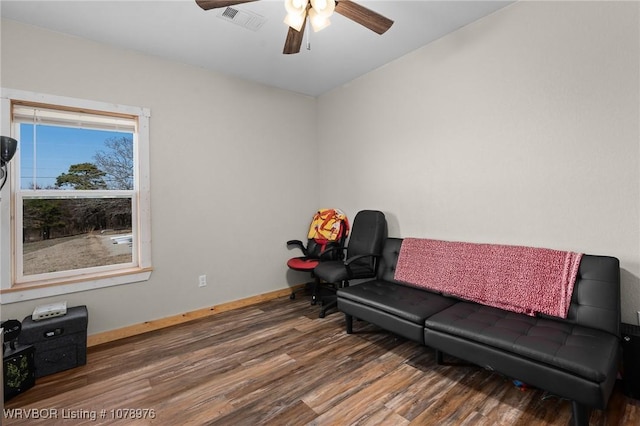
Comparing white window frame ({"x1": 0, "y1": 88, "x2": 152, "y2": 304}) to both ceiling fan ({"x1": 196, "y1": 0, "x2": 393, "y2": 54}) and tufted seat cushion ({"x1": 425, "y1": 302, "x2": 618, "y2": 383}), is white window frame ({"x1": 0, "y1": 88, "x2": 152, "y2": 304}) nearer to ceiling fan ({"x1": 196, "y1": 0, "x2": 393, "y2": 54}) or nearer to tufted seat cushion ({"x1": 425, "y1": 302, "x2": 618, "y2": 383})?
ceiling fan ({"x1": 196, "y1": 0, "x2": 393, "y2": 54})

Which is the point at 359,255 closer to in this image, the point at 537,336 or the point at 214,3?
the point at 537,336

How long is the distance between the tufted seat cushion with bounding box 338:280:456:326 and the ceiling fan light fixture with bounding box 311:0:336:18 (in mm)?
2117

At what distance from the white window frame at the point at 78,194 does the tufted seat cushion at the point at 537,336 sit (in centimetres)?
277

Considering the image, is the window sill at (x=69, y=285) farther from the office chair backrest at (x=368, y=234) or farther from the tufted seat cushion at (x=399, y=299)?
the office chair backrest at (x=368, y=234)

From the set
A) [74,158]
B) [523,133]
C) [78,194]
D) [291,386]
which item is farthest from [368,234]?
[74,158]

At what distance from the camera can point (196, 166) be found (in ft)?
10.7

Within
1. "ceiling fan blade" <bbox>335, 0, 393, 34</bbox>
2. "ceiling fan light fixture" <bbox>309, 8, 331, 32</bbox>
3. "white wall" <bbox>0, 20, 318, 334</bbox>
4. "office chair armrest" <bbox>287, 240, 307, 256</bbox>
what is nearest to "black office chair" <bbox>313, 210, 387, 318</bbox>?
"office chair armrest" <bbox>287, 240, 307, 256</bbox>

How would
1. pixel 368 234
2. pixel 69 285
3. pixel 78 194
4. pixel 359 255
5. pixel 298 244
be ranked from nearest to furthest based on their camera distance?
pixel 69 285 < pixel 78 194 < pixel 359 255 < pixel 368 234 < pixel 298 244

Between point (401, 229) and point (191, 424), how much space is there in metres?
2.54

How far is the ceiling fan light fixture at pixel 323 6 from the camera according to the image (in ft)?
5.56

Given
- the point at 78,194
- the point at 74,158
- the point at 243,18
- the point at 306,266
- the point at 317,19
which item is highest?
the point at 243,18

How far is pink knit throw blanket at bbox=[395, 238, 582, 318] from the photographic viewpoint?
201 centimetres

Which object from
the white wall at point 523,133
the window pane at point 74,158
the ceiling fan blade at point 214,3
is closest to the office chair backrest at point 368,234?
the white wall at point 523,133

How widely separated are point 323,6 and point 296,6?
165mm
